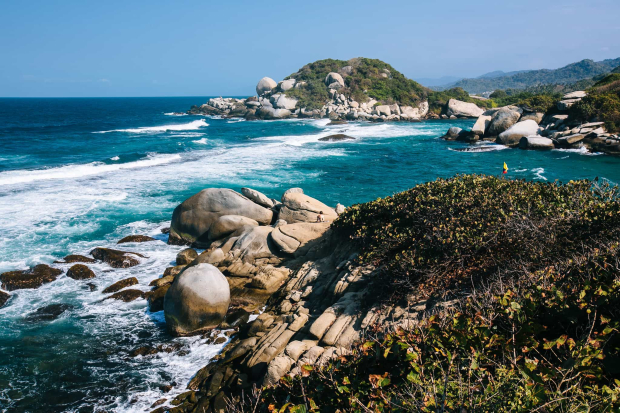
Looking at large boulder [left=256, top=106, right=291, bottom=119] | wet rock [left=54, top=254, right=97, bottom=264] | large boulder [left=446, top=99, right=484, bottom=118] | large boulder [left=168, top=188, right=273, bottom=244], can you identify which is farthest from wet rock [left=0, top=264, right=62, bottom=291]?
large boulder [left=446, top=99, right=484, bottom=118]

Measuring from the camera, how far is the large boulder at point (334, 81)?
8269 cm

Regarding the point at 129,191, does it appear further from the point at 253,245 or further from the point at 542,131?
the point at 542,131

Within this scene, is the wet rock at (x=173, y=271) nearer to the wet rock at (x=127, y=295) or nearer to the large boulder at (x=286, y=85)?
the wet rock at (x=127, y=295)

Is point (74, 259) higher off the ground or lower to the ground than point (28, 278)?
higher

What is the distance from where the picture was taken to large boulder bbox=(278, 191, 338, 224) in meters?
16.8

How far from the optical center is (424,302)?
817 centimetres

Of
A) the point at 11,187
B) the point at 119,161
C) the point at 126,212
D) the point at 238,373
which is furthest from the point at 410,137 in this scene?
the point at 238,373

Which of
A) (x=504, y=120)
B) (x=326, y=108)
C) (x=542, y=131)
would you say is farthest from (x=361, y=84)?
(x=542, y=131)

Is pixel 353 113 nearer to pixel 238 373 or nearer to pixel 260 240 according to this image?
pixel 260 240

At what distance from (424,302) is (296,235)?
7289 millimetres

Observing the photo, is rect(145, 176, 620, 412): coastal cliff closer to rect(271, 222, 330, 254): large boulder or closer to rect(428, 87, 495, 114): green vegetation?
rect(271, 222, 330, 254): large boulder

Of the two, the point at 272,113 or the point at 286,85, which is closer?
the point at 272,113

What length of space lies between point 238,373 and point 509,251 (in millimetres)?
6621

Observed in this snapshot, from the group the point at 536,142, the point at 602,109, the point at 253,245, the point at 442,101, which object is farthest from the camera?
the point at 442,101
